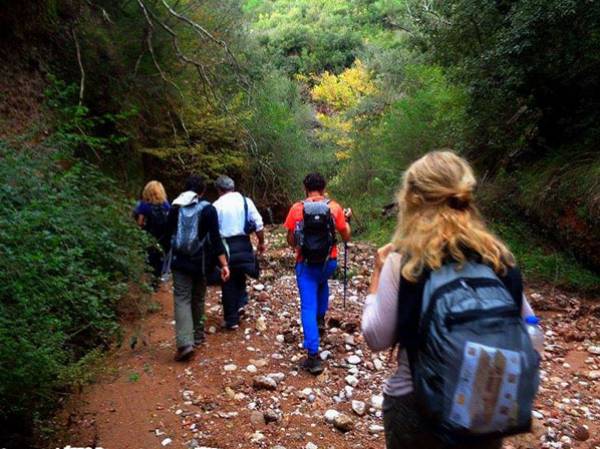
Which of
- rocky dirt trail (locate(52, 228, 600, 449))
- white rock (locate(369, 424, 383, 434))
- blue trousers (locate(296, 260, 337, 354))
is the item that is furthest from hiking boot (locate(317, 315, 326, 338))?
white rock (locate(369, 424, 383, 434))

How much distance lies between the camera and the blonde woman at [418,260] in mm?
1928

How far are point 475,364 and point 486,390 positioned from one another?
0.31ft

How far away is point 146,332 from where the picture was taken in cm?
638

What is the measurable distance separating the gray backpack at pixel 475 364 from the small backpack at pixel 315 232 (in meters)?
3.08

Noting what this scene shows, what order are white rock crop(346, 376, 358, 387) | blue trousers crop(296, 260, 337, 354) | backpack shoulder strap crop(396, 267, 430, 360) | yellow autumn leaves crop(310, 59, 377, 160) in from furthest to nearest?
1. yellow autumn leaves crop(310, 59, 377, 160)
2. blue trousers crop(296, 260, 337, 354)
3. white rock crop(346, 376, 358, 387)
4. backpack shoulder strap crop(396, 267, 430, 360)

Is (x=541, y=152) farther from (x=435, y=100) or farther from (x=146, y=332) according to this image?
(x=146, y=332)

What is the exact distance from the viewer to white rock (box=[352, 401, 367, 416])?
169 inches

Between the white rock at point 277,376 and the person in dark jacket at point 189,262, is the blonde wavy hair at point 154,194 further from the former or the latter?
the white rock at point 277,376

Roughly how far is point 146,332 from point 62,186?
207cm

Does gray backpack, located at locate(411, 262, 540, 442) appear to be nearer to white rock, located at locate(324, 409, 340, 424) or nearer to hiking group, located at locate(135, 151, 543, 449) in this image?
hiking group, located at locate(135, 151, 543, 449)

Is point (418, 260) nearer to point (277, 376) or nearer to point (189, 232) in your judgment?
point (277, 376)

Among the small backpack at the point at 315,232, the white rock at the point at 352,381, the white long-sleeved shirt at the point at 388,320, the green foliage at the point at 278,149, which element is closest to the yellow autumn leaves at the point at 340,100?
the green foliage at the point at 278,149

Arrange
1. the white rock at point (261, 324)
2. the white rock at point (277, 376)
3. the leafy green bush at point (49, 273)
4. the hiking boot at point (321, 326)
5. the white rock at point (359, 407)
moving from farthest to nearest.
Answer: the white rock at point (261, 324) → the hiking boot at point (321, 326) → the white rock at point (277, 376) → the white rock at point (359, 407) → the leafy green bush at point (49, 273)

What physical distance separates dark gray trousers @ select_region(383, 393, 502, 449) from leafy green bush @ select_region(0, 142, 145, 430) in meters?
2.14
